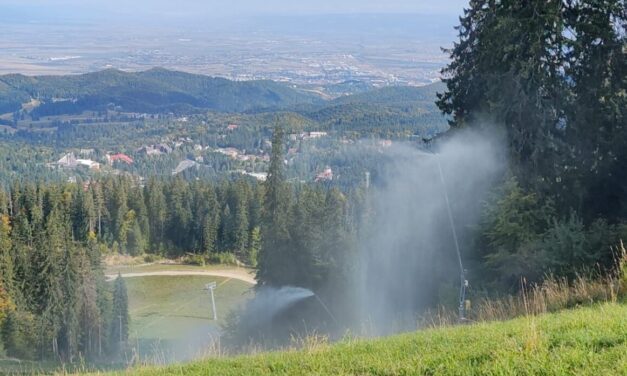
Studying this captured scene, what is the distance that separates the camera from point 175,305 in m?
37.6

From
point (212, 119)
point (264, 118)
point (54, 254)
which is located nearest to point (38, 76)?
point (212, 119)

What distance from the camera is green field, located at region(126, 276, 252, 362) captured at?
3073cm

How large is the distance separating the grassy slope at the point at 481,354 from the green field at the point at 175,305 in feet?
76.2

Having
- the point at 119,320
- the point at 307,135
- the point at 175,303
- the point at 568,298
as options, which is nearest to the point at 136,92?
the point at 307,135

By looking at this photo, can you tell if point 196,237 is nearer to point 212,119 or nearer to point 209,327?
point 209,327

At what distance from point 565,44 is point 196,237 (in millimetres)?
46039

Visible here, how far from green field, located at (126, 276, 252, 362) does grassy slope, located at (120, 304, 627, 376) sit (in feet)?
76.2

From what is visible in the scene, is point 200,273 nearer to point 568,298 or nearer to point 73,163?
point 568,298

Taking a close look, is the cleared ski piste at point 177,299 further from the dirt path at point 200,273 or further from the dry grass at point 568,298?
the dry grass at point 568,298

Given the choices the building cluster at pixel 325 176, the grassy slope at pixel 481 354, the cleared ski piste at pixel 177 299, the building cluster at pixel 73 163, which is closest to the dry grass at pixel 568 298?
the grassy slope at pixel 481 354

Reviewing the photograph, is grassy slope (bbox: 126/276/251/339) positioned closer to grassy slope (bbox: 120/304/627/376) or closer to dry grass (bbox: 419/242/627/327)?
dry grass (bbox: 419/242/627/327)

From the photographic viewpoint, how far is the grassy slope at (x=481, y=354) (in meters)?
3.91

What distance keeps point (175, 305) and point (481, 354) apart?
35130 mm

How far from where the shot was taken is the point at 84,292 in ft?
95.9
